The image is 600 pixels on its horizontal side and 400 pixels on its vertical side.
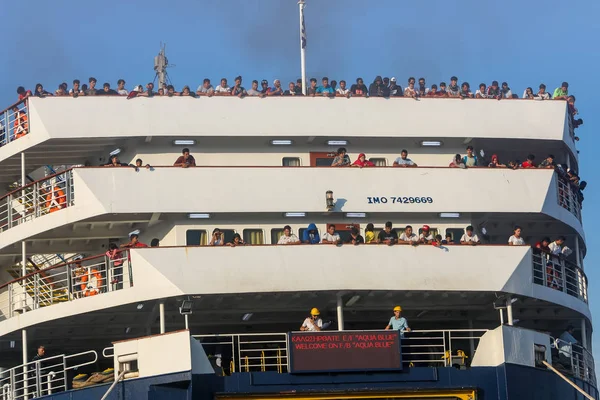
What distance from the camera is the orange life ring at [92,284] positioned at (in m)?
26.2

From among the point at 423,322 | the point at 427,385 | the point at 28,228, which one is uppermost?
the point at 28,228

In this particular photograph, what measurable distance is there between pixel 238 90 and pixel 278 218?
10.4ft

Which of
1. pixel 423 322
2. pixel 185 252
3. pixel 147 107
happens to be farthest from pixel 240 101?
pixel 423 322

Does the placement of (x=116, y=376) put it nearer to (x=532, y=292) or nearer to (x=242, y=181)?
(x=242, y=181)

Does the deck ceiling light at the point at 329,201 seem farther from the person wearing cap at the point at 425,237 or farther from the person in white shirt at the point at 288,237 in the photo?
the person wearing cap at the point at 425,237

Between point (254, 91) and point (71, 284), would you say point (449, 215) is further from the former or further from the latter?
point (71, 284)

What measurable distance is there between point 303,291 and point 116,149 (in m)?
6.10

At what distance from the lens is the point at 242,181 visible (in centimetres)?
2677

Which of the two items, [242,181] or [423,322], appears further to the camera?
[423,322]

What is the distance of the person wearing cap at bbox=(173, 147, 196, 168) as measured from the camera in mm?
26656

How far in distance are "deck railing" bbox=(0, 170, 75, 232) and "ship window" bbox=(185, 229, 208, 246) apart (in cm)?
251

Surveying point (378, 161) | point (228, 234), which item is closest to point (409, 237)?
point (378, 161)

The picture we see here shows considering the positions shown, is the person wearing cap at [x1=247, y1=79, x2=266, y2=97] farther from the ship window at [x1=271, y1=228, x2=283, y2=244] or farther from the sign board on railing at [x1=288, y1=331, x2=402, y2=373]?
the sign board on railing at [x1=288, y1=331, x2=402, y2=373]

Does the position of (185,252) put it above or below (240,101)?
below
